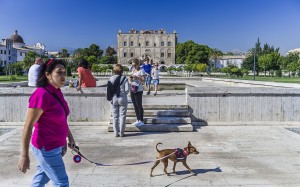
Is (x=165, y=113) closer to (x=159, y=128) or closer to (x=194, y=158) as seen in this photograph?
(x=159, y=128)

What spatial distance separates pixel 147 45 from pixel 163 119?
410ft

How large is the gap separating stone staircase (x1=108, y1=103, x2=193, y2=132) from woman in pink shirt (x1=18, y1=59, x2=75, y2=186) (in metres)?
5.47

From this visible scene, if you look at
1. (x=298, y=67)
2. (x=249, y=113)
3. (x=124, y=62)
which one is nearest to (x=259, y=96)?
(x=249, y=113)

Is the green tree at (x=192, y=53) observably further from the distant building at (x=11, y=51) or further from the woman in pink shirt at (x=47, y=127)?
the woman in pink shirt at (x=47, y=127)

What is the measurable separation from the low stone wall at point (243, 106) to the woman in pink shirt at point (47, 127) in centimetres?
666

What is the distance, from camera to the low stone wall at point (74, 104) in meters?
9.80

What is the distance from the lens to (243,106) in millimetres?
9898

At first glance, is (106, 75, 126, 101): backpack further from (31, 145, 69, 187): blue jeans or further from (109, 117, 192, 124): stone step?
(31, 145, 69, 187): blue jeans

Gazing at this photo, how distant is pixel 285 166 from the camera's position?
5.80 metres

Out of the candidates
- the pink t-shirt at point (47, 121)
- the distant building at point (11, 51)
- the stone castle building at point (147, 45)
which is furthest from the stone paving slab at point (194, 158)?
the stone castle building at point (147, 45)

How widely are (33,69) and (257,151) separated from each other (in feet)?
20.9

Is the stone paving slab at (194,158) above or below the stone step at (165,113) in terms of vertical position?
below

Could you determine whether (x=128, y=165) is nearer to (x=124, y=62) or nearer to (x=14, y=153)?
(x=14, y=153)

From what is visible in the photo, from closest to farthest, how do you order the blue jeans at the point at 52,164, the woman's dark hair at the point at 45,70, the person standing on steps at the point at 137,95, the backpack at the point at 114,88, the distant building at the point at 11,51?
the blue jeans at the point at 52,164
the woman's dark hair at the point at 45,70
the backpack at the point at 114,88
the person standing on steps at the point at 137,95
the distant building at the point at 11,51
